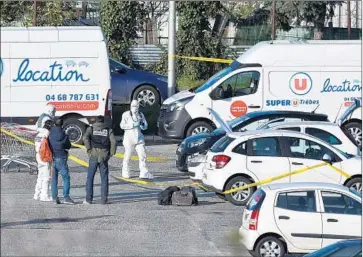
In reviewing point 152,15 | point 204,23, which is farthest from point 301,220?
point 204,23

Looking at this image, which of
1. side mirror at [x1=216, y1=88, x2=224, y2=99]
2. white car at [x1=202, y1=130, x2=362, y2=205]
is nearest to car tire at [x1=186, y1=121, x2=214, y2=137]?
side mirror at [x1=216, y1=88, x2=224, y2=99]

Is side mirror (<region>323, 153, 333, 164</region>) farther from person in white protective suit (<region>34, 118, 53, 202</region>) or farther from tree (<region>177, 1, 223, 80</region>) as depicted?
person in white protective suit (<region>34, 118, 53, 202</region>)

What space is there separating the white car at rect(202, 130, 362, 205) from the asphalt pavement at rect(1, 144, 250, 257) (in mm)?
485

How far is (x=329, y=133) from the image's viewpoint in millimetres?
16922

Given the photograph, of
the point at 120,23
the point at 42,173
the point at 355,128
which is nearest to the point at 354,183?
the point at 355,128

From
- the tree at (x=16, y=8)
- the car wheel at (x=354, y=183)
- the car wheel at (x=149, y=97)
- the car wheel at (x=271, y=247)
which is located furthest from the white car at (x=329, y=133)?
the car wheel at (x=149, y=97)

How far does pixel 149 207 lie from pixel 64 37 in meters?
7.38

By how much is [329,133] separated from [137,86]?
308 inches

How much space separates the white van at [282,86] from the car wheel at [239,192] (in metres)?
5.66

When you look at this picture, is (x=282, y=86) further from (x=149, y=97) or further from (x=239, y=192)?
(x=239, y=192)

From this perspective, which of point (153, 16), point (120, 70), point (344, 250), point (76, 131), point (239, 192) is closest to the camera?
point (344, 250)

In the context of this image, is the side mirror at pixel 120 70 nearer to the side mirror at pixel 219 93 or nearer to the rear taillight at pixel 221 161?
the side mirror at pixel 219 93

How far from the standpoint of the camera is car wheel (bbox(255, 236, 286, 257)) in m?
11.7

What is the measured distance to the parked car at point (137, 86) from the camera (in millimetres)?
23359
